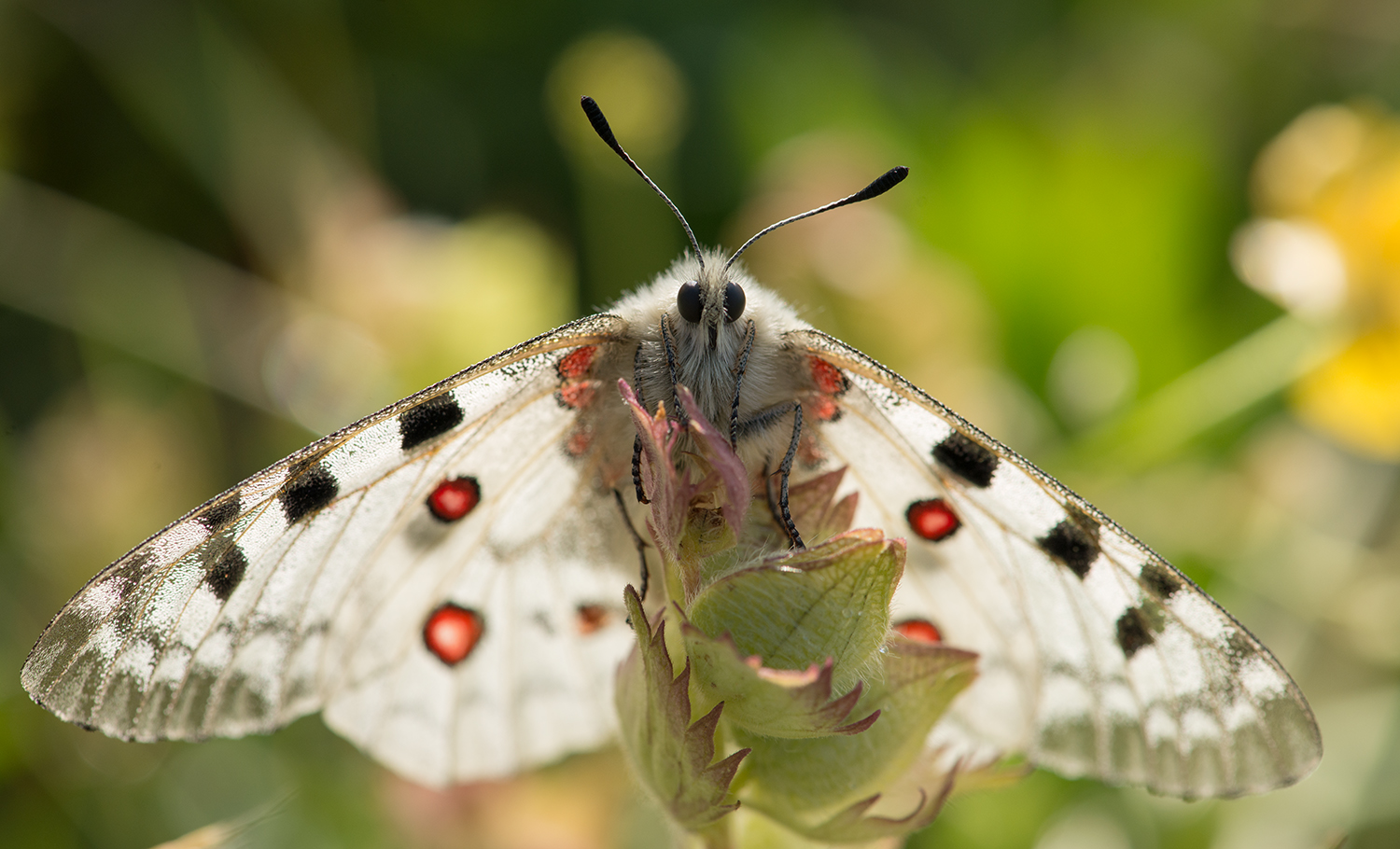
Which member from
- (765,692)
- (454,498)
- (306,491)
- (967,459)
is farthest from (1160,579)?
(306,491)

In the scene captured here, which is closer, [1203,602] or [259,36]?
[1203,602]

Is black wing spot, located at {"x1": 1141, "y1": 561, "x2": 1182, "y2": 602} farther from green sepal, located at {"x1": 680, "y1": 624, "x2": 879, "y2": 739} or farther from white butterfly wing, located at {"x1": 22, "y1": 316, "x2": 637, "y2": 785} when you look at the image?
white butterfly wing, located at {"x1": 22, "y1": 316, "x2": 637, "y2": 785}

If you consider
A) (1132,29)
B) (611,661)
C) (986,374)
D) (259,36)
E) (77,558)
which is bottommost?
(611,661)

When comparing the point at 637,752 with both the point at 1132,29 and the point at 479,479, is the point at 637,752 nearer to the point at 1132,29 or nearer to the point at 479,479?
the point at 479,479

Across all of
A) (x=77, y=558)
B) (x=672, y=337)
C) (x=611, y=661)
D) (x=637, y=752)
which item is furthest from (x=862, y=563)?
(x=77, y=558)

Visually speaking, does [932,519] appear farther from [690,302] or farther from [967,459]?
[690,302]

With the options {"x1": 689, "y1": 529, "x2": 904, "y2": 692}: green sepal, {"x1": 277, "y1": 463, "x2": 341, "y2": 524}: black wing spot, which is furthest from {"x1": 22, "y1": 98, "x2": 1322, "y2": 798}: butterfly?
{"x1": 689, "y1": 529, "x2": 904, "y2": 692}: green sepal

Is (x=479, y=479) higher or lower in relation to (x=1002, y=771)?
higher
